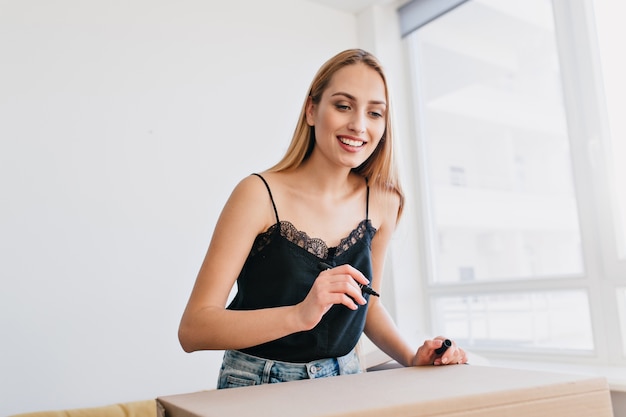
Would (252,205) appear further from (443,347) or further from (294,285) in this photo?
(443,347)

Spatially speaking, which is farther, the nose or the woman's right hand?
the nose

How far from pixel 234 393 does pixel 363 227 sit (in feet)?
1.56

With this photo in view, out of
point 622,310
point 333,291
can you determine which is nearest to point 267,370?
point 333,291

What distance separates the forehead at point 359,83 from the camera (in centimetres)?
102

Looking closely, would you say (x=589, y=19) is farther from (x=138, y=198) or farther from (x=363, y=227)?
(x=138, y=198)

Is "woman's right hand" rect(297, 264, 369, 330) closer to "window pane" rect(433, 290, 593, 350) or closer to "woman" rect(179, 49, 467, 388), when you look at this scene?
"woman" rect(179, 49, 467, 388)

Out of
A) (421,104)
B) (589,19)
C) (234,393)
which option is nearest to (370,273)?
(234,393)

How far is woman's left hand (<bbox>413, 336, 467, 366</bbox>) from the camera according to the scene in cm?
81

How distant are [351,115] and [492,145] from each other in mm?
1660

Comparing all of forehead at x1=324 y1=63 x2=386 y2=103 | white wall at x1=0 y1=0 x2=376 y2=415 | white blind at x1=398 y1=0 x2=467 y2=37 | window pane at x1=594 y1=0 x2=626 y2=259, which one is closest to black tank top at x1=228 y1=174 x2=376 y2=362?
forehead at x1=324 y1=63 x2=386 y2=103

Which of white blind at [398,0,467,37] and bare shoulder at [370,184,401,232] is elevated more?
white blind at [398,0,467,37]

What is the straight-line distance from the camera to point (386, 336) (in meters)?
1.02

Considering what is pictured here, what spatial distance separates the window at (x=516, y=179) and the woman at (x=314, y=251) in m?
1.00

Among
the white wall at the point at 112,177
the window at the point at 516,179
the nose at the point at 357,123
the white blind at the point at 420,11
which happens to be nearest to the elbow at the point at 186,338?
the nose at the point at 357,123
